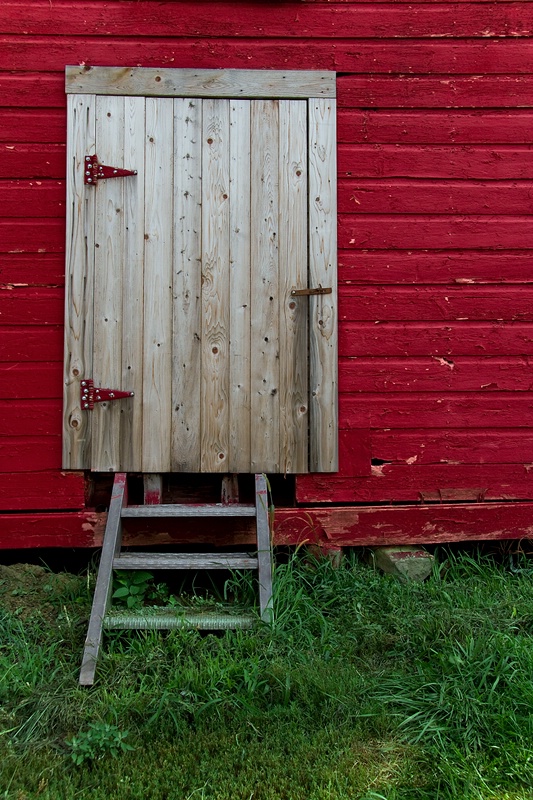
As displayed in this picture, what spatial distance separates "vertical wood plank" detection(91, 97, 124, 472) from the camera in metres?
3.58

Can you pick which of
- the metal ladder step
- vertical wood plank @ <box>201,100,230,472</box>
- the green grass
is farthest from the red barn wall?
the green grass

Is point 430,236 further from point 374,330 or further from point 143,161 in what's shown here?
point 143,161

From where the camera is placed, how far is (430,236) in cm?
374

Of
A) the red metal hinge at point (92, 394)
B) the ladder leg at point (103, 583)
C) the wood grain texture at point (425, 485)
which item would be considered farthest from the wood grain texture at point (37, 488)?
the wood grain texture at point (425, 485)

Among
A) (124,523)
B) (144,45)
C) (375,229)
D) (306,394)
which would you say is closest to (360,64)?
(375,229)

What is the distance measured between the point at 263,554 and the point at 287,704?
74cm

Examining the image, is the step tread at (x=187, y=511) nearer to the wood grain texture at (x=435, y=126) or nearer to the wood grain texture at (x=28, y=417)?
the wood grain texture at (x=28, y=417)

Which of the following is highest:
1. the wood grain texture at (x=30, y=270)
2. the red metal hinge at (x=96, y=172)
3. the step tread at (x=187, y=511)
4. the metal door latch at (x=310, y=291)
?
the red metal hinge at (x=96, y=172)

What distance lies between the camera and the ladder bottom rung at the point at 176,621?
9.61ft

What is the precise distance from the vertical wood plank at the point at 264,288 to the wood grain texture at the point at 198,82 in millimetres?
105

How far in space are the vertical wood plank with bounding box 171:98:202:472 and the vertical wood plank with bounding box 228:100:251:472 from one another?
0.17m

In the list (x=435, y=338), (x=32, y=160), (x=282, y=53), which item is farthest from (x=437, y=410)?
(x=32, y=160)

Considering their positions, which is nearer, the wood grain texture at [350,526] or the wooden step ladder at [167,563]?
the wooden step ladder at [167,563]

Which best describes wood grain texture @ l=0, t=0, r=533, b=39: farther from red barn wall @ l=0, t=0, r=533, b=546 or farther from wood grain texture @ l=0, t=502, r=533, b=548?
wood grain texture @ l=0, t=502, r=533, b=548
